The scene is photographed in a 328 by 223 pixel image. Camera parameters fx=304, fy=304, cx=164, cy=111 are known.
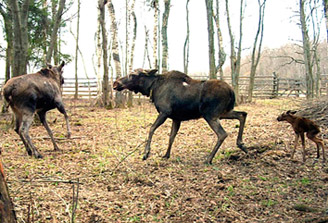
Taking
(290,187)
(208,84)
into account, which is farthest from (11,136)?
(290,187)

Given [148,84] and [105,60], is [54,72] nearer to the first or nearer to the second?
[148,84]

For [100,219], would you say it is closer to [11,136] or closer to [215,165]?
[215,165]

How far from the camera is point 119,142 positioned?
803 cm

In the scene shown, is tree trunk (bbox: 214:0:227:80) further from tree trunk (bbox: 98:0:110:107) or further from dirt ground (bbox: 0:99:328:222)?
dirt ground (bbox: 0:99:328:222)

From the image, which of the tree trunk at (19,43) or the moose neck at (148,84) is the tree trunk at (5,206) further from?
the tree trunk at (19,43)

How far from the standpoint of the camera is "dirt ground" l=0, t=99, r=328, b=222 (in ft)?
12.6

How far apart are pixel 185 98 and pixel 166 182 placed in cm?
204

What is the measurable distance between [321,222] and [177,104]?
3.68 meters

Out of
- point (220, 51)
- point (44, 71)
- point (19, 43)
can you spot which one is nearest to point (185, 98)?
point (44, 71)

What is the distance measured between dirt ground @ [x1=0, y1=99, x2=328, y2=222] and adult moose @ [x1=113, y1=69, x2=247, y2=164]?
25.7 inches

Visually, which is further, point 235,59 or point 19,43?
point 235,59

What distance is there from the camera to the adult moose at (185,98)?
6145mm

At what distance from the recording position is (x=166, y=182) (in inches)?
198

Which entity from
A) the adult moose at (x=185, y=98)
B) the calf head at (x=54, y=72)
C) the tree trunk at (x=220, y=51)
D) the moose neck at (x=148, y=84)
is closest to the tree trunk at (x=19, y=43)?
the calf head at (x=54, y=72)
